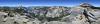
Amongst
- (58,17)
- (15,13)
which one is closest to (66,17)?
(58,17)

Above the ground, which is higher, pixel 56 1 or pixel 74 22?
pixel 56 1

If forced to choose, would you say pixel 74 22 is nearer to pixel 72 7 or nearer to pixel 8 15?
pixel 72 7

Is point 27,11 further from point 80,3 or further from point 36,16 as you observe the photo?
point 80,3

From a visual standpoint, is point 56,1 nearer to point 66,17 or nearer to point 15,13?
point 66,17

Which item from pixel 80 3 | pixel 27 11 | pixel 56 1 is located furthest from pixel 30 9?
pixel 80 3

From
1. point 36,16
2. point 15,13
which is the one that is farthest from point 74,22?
point 15,13

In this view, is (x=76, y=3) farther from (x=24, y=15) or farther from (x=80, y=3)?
(x=24, y=15)
